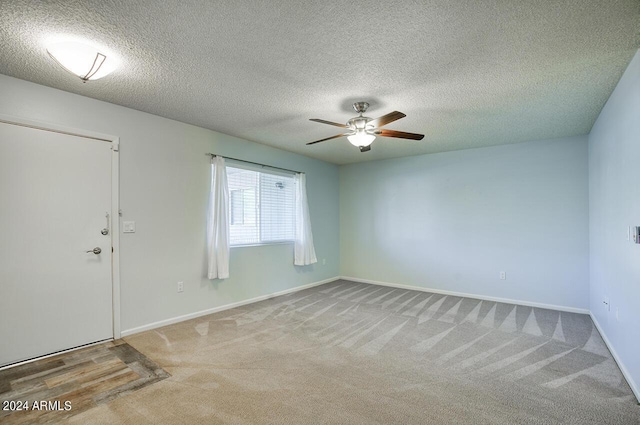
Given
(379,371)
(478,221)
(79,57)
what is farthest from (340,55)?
(478,221)

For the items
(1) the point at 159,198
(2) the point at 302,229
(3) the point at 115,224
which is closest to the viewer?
A: (3) the point at 115,224

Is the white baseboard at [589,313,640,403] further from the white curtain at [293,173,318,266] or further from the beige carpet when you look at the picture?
the white curtain at [293,173,318,266]

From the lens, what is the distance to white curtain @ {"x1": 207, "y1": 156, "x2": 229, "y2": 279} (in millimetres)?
4023

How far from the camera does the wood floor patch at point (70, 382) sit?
201 cm

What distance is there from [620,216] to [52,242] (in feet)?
16.4

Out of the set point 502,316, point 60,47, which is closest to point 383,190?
point 502,316

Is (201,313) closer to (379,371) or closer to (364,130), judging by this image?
(379,371)

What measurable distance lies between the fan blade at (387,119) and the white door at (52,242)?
2758mm

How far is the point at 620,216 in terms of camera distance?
2.59m

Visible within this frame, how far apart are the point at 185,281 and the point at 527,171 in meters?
5.05

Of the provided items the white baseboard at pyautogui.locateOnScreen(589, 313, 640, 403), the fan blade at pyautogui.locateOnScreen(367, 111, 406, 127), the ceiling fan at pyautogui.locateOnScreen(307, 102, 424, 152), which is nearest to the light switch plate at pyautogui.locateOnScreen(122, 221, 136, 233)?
the ceiling fan at pyautogui.locateOnScreen(307, 102, 424, 152)

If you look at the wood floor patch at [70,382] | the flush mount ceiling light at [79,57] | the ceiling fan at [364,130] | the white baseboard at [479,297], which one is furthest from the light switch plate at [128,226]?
the white baseboard at [479,297]

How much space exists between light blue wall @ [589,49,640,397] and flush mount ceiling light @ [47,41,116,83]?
150 inches

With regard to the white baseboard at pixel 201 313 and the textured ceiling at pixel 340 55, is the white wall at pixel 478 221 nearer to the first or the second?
the textured ceiling at pixel 340 55
